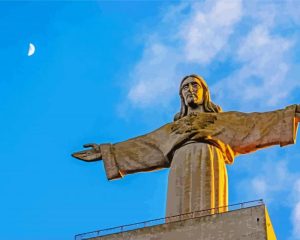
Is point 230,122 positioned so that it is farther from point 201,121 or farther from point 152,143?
point 152,143

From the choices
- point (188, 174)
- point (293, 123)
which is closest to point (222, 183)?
point (188, 174)

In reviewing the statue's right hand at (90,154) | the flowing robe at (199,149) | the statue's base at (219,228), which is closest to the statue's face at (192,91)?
the flowing robe at (199,149)

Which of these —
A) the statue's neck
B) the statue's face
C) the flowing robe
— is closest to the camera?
the flowing robe

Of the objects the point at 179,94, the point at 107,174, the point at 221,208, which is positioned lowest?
the point at 221,208

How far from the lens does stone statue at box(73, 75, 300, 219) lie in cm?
2484

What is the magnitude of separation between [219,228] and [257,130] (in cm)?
505

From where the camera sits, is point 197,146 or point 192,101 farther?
point 192,101

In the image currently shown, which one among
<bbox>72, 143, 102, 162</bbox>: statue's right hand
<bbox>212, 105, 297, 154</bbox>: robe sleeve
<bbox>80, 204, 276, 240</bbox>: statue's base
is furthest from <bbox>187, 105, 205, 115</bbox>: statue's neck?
<bbox>80, 204, 276, 240</bbox>: statue's base

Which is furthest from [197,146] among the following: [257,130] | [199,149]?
[257,130]

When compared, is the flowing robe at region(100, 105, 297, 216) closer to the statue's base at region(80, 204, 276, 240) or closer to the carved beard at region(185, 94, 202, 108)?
the carved beard at region(185, 94, 202, 108)

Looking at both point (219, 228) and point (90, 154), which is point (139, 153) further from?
point (219, 228)

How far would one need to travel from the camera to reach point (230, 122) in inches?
1040

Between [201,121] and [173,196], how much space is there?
264 centimetres

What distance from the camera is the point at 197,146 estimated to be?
25703mm
